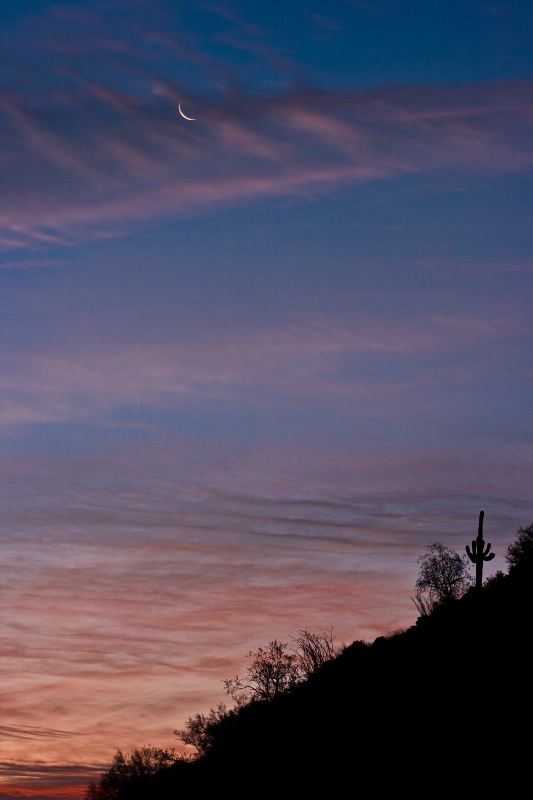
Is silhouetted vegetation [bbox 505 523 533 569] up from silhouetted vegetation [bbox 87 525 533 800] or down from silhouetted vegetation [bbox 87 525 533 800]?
up

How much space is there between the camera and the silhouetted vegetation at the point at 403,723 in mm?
38344

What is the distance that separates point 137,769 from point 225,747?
67.1ft

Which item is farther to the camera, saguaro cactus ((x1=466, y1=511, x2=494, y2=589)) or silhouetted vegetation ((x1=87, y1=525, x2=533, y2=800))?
saguaro cactus ((x1=466, y1=511, x2=494, y2=589))

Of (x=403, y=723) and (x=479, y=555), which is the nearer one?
(x=403, y=723)

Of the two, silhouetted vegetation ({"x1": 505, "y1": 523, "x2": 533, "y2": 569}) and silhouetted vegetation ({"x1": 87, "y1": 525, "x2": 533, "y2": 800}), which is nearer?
silhouetted vegetation ({"x1": 87, "y1": 525, "x2": 533, "y2": 800})

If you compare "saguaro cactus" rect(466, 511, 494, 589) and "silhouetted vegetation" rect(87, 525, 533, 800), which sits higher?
"saguaro cactus" rect(466, 511, 494, 589)

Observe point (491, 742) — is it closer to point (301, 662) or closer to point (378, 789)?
point (378, 789)

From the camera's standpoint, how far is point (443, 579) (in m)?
79.6

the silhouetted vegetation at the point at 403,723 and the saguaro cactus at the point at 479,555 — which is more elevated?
the saguaro cactus at the point at 479,555

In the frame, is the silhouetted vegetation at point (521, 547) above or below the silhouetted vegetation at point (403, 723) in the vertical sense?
above

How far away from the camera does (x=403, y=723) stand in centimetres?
4538

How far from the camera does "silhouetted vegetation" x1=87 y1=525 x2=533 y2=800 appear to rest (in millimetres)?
38344

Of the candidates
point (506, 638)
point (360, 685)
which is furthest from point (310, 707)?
point (506, 638)

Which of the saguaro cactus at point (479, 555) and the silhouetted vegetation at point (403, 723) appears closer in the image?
the silhouetted vegetation at point (403, 723)
